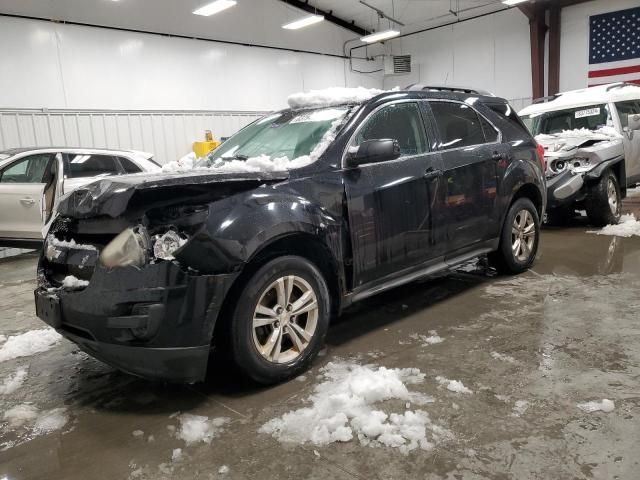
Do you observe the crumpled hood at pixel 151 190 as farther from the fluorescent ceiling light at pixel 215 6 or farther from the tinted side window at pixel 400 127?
the fluorescent ceiling light at pixel 215 6

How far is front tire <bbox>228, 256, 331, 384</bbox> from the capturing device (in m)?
2.53

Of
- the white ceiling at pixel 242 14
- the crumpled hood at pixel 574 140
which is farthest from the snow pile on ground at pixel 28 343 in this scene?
the white ceiling at pixel 242 14

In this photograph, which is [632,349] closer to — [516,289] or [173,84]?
[516,289]

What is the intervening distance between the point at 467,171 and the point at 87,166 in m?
5.57

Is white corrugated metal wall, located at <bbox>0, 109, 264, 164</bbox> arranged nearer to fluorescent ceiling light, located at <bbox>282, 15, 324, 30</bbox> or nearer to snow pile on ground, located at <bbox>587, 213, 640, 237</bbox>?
fluorescent ceiling light, located at <bbox>282, 15, 324, 30</bbox>

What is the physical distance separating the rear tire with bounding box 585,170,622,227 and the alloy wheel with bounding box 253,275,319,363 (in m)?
5.21

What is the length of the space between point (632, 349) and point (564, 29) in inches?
565

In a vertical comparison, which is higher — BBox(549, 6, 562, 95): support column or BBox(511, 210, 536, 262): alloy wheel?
BBox(549, 6, 562, 95): support column

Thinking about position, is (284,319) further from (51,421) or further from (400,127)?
(400,127)

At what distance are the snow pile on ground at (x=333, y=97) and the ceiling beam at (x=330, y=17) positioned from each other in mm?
13026

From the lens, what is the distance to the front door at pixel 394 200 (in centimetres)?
311

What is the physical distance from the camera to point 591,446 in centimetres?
206

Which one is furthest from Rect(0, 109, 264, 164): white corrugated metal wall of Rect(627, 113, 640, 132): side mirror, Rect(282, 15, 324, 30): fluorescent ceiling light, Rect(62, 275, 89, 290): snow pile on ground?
Rect(627, 113, 640, 132): side mirror

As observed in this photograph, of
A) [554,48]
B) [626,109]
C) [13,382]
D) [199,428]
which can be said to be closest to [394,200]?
[199,428]
